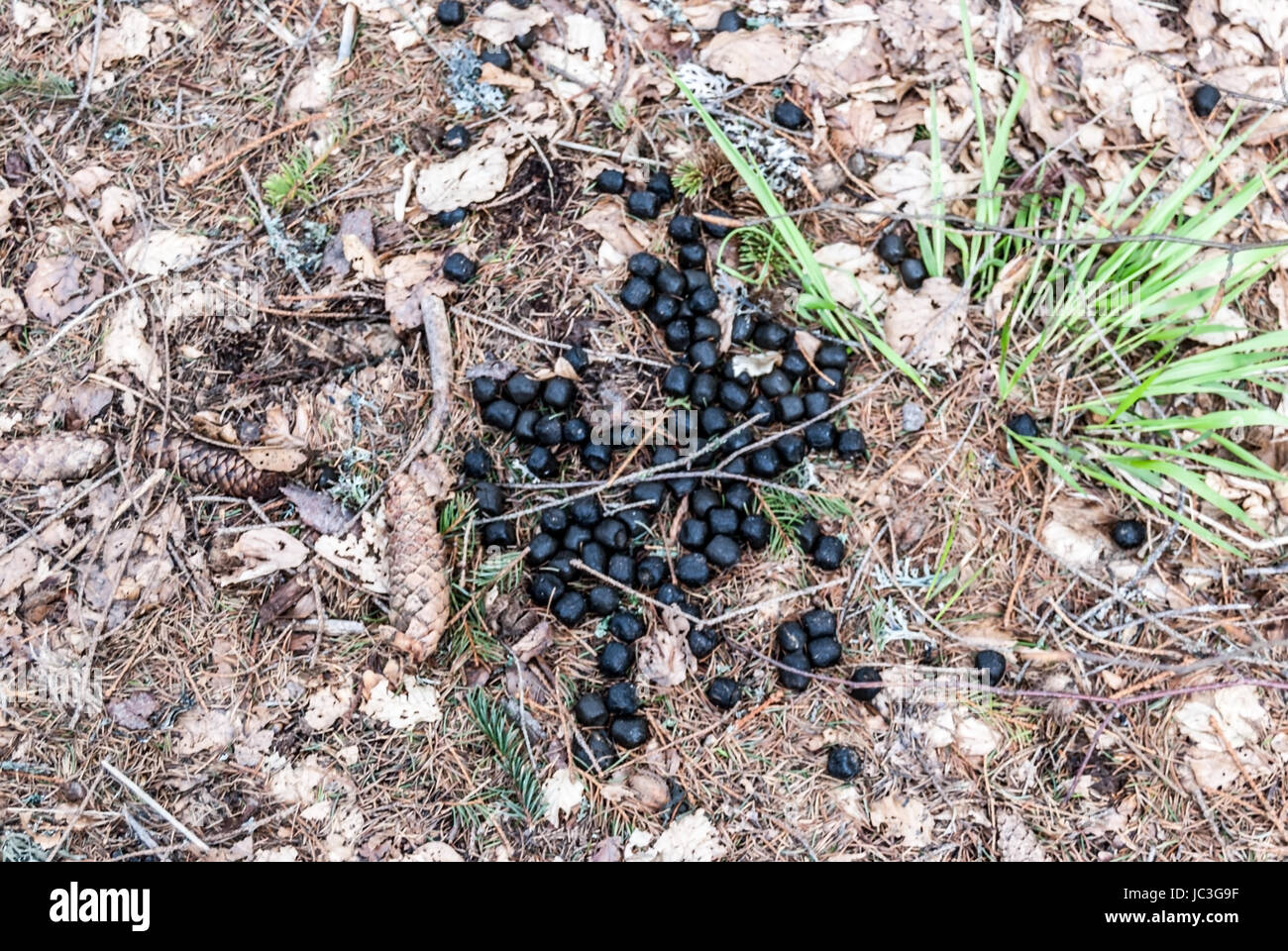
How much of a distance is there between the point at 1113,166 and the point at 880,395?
4.10ft

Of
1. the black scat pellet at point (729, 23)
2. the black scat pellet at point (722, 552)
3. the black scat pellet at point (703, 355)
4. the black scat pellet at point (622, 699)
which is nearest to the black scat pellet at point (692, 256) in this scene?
the black scat pellet at point (703, 355)

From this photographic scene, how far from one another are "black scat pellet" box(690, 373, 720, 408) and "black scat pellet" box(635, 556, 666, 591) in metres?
0.56

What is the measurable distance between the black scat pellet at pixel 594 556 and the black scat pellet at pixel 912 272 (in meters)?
1.45

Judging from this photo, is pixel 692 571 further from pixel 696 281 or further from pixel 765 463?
pixel 696 281

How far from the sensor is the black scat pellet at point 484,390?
3.26 m

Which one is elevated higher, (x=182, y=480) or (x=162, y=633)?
(x=182, y=480)

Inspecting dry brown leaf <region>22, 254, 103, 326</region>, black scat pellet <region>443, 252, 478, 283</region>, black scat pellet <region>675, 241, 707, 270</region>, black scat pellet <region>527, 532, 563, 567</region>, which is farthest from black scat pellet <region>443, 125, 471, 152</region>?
black scat pellet <region>527, 532, 563, 567</region>

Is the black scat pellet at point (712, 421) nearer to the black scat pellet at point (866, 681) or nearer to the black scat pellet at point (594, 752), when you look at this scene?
the black scat pellet at point (866, 681)

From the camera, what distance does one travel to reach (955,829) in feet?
9.86

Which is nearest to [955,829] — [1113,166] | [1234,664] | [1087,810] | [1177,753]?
[1087,810]

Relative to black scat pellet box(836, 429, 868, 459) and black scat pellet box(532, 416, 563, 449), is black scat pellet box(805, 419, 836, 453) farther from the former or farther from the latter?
black scat pellet box(532, 416, 563, 449)

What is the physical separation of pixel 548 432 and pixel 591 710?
0.93m

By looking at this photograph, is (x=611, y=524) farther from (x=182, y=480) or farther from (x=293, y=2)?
(x=293, y=2)

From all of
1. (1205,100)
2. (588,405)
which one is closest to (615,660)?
(588,405)
